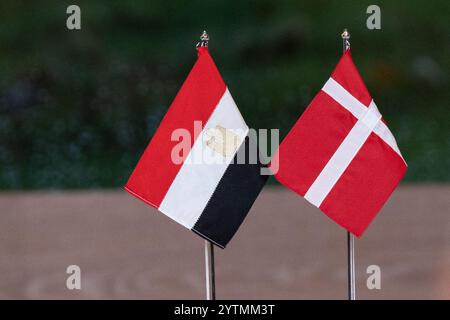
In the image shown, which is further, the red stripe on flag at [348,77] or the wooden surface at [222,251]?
the wooden surface at [222,251]

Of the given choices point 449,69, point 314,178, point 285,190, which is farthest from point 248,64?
point 314,178

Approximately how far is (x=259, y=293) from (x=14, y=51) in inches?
109

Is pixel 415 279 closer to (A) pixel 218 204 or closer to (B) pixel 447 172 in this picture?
(B) pixel 447 172

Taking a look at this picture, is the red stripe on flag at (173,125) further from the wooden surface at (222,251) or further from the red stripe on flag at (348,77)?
the wooden surface at (222,251)

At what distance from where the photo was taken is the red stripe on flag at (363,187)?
4.93m

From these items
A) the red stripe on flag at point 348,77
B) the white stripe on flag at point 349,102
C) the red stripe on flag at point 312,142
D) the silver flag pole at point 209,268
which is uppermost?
the red stripe on flag at point 348,77

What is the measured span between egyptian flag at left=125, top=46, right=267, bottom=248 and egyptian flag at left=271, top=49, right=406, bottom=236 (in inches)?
7.8

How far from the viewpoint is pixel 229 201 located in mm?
4871

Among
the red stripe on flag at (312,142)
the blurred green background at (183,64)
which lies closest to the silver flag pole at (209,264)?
the red stripe on flag at (312,142)

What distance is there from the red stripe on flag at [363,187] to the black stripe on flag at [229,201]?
339mm

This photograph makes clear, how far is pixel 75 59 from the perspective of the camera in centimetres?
837

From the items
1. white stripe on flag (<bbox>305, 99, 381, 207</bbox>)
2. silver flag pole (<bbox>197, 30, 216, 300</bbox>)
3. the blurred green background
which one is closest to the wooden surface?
the blurred green background

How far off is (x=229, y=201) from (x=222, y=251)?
9.52 ft

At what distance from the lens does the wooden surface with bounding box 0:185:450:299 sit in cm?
712
